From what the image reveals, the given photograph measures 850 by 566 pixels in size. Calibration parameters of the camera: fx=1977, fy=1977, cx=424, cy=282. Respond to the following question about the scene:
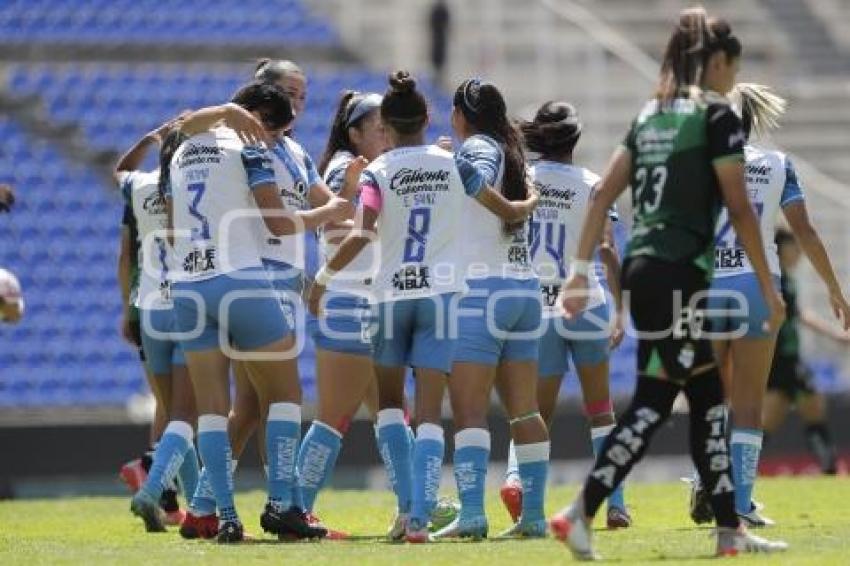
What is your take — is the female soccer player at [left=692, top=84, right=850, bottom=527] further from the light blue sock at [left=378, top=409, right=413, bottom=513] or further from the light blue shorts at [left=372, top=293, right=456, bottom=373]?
the light blue sock at [left=378, top=409, right=413, bottom=513]

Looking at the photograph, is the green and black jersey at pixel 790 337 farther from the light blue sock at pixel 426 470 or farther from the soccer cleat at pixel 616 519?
the light blue sock at pixel 426 470

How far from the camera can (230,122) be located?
390 inches

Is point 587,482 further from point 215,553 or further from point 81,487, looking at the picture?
point 81,487

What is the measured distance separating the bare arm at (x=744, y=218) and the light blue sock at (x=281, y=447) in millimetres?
2899

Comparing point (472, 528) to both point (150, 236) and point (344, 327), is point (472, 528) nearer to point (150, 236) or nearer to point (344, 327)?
point (344, 327)

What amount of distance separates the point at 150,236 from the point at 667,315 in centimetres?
426

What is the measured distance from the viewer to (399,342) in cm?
1005

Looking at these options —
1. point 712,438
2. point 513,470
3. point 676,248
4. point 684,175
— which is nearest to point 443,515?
point 513,470

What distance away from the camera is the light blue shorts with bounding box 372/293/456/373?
9922 mm

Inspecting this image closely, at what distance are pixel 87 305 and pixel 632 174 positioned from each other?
1527 cm

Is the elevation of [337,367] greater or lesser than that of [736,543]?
greater

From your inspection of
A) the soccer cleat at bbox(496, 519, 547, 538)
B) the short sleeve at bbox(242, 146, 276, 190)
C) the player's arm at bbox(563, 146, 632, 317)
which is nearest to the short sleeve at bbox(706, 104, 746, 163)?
the player's arm at bbox(563, 146, 632, 317)

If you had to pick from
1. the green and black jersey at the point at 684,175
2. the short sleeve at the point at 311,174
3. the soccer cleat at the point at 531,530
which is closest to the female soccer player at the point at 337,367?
the short sleeve at the point at 311,174

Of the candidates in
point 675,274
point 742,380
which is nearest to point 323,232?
point 742,380
